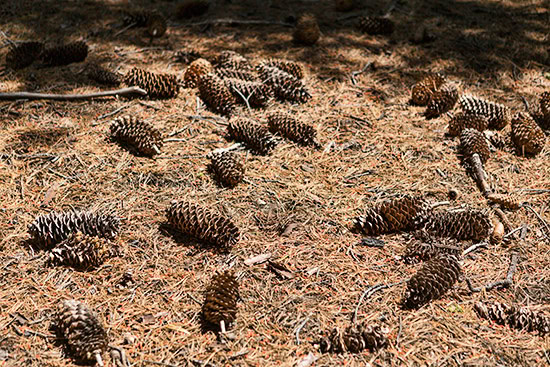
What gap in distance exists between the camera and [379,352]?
211 centimetres

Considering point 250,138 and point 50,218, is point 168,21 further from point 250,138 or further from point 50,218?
point 50,218

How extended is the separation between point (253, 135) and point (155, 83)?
3.54ft

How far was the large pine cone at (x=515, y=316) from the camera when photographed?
2246 millimetres

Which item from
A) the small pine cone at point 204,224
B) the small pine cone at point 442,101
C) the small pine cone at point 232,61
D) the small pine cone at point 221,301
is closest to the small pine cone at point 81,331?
the small pine cone at point 221,301

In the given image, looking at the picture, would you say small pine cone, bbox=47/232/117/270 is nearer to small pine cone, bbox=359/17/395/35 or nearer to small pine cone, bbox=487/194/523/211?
small pine cone, bbox=487/194/523/211

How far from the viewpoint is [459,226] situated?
8.97 ft

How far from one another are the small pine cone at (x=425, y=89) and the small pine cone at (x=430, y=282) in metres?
1.96

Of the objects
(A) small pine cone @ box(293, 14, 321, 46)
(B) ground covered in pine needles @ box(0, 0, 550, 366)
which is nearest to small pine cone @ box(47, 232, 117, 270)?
(B) ground covered in pine needles @ box(0, 0, 550, 366)

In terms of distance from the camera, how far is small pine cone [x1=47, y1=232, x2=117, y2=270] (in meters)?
2.41

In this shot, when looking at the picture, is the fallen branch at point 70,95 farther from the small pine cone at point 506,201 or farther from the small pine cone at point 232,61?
the small pine cone at point 506,201

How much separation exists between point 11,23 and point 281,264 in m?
4.31

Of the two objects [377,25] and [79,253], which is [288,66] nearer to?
[377,25]

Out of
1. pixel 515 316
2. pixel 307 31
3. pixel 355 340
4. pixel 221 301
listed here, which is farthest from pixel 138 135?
pixel 515 316

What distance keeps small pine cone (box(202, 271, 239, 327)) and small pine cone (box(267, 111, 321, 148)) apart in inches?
59.7
